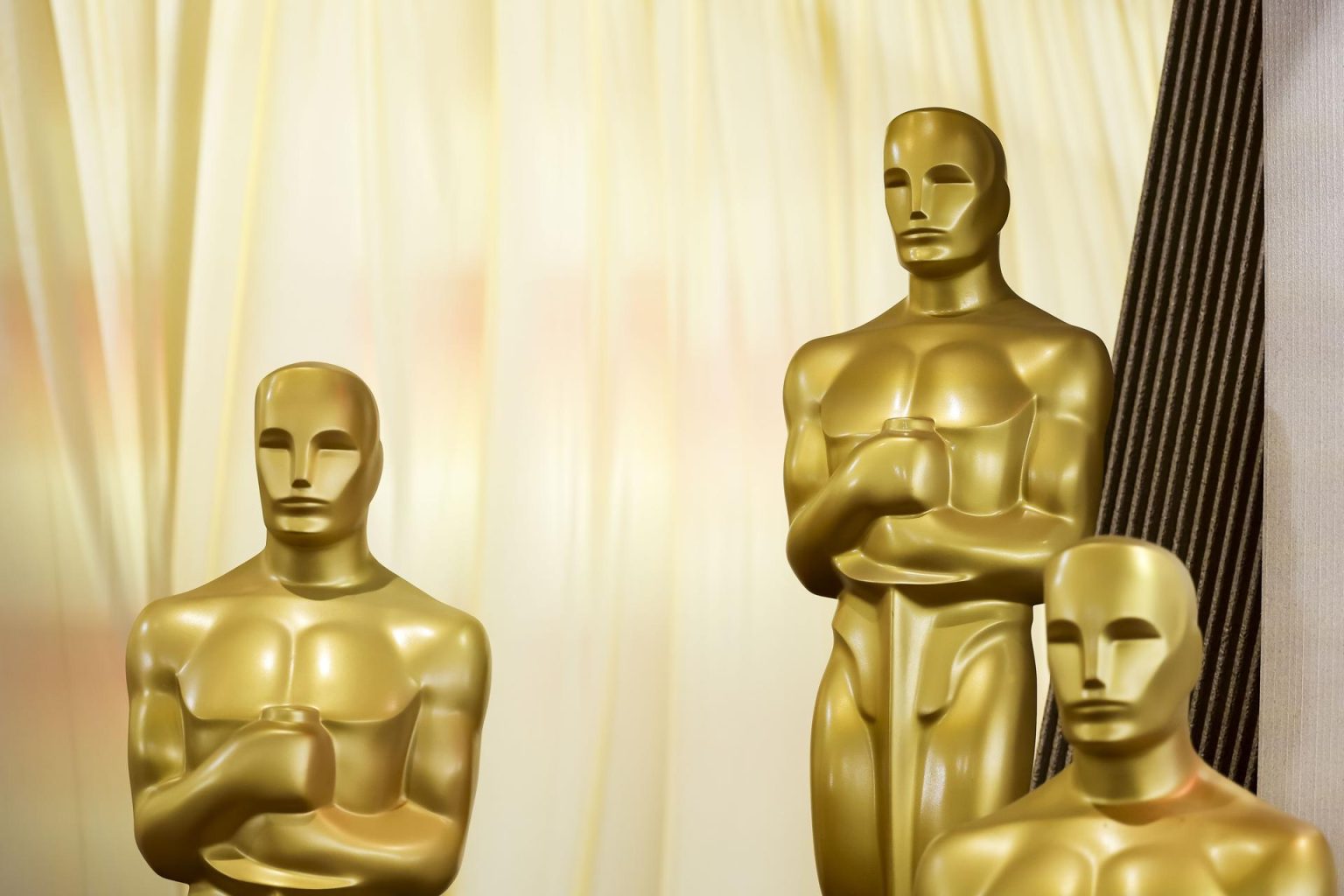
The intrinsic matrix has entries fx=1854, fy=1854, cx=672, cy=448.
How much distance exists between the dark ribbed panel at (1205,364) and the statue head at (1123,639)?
4.67 feet

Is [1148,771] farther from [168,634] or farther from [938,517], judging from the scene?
[168,634]

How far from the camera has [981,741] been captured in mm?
2904

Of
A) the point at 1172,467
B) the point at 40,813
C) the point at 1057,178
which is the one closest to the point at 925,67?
the point at 1057,178

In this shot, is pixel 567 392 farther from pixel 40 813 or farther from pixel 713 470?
pixel 40 813

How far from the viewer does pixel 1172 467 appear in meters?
3.91

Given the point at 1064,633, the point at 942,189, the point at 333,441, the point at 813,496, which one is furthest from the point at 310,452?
the point at 1064,633

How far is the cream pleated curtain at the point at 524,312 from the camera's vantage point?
5082mm

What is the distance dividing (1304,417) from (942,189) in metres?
0.76

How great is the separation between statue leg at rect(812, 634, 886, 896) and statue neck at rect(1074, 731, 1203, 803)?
0.83m

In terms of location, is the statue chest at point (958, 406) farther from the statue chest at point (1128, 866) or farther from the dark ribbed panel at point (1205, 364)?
the statue chest at point (1128, 866)

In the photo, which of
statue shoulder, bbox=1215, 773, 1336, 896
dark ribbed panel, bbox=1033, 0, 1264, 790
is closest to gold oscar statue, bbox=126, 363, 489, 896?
statue shoulder, bbox=1215, 773, 1336, 896

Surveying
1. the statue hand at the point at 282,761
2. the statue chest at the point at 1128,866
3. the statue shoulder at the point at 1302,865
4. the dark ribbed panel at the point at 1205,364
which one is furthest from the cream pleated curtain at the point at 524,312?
the statue shoulder at the point at 1302,865

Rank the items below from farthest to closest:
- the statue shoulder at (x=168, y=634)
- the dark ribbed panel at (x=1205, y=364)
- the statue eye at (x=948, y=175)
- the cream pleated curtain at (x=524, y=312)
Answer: the cream pleated curtain at (x=524, y=312) → the dark ribbed panel at (x=1205, y=364) → the statue eye at (x=948, y=175) → the statue shoulder at (x=168, y=634)

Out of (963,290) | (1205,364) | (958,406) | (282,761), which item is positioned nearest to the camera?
(282,761)
